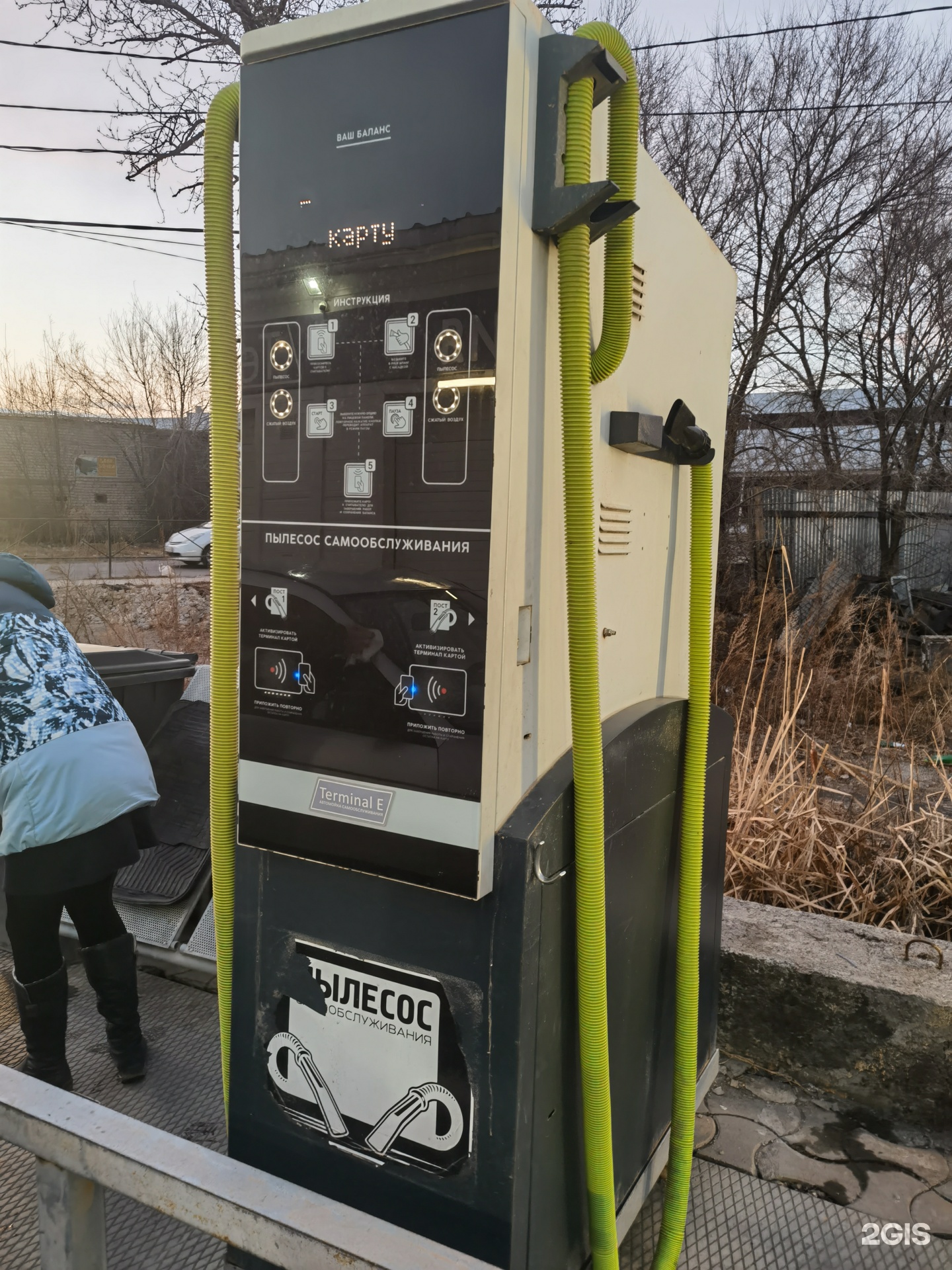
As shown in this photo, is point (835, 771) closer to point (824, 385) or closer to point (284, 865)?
point (284, 865)

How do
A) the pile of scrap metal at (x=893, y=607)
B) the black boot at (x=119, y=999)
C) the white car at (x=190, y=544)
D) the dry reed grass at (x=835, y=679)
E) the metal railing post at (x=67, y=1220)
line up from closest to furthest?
the metal railing post at (x=67, y=1220), the black boot at (x=119, y=999), the dry reed grass at (x=835, y=679), the pile of scrap metal at (x=893, y=607), the white car at (x=190, y=544)

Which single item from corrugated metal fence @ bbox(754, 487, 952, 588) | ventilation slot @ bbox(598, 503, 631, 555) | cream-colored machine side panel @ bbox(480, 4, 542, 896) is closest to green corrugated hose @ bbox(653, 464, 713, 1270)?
ventilation slot @ bbox(598, 503, 631, 555)

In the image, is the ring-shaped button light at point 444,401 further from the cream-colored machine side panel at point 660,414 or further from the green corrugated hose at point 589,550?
the cream-colored machine side panel at point 660,414

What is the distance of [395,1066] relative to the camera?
1561 mm

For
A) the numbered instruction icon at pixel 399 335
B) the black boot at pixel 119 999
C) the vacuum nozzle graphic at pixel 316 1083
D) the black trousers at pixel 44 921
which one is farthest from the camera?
the black boot at pixel 119 999

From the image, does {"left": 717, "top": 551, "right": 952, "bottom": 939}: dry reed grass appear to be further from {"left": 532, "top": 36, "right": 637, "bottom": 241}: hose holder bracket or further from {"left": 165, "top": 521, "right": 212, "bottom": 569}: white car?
{"left": 165, "top": 521, "right": 212, "bottom": 569}: white car

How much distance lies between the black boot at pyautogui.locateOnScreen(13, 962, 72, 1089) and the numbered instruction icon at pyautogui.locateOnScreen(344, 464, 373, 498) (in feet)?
6.21

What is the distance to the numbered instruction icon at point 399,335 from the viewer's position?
142cm

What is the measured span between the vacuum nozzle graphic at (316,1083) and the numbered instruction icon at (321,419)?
1.12 m

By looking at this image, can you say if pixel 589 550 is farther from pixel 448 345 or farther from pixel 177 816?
pixel 177 816

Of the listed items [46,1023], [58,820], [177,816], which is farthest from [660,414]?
[177,816]

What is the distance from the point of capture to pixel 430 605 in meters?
1.42

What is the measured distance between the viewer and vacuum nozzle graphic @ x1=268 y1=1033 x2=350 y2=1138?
1632mm
